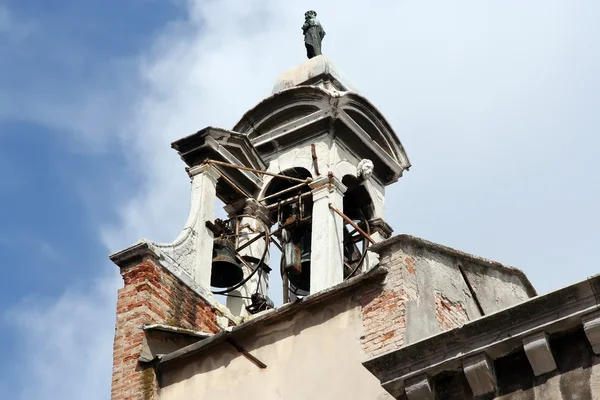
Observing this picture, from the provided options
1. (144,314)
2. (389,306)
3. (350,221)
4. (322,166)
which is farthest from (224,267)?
(389,306)

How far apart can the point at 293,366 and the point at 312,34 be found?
25.8 feet

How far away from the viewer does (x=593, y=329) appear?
10.7 meters

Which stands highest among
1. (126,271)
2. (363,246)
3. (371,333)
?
(363,246)

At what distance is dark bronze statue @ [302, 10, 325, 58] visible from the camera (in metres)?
20.2

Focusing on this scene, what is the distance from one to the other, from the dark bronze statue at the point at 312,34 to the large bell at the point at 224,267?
4218 mm

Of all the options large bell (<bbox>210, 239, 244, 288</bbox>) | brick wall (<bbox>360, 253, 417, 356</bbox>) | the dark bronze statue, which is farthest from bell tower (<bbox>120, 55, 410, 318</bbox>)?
brick wall (<bbox>360, 253, 417, 356</bbox>)

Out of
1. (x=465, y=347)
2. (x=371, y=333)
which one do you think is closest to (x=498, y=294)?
(x=371, y=333)

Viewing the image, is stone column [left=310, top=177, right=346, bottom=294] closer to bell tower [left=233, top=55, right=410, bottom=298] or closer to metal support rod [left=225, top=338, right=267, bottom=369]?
bell tower [left=233, top=55, right=410, bottom=298]

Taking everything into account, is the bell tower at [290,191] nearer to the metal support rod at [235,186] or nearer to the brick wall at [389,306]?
the metal support rod at [235,186]

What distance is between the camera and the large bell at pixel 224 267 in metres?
16.9

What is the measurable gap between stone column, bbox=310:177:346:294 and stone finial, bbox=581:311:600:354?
5.29 m

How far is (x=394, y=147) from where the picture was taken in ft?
62.2

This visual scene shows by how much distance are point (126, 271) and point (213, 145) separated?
247cm

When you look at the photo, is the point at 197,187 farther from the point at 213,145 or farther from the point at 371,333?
the point at 371,333
